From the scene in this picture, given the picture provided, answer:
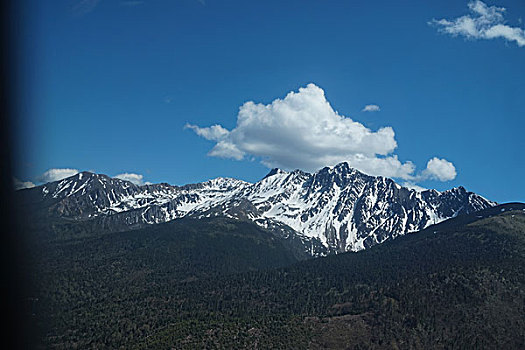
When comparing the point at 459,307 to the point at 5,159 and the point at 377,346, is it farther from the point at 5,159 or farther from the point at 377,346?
the point at 5,159

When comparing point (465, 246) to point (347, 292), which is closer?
point (347, 292)

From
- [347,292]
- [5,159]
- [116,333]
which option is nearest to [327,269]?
[347,292]

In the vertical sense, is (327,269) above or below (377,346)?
above

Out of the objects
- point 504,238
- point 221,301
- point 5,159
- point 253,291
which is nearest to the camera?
point 5,159

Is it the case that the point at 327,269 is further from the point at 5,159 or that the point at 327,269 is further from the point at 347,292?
the point at 5,159

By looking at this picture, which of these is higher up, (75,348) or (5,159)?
(5,159)

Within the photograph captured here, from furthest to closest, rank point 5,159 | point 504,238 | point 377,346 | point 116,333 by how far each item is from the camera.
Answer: point 504,238
point 116,333
point 377,346
point 5,159

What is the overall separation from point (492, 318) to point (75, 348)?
114 meters

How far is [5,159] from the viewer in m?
18.5

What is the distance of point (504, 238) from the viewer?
192 meters

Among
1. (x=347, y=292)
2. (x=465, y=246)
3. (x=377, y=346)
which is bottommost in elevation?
(x=377, y=346)

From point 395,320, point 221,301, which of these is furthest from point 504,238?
point 221,301

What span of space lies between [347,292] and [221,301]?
4383cm

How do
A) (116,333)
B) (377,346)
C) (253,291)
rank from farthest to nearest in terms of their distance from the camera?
1. (253,291)
2. (116,333)
3. (377,346)
